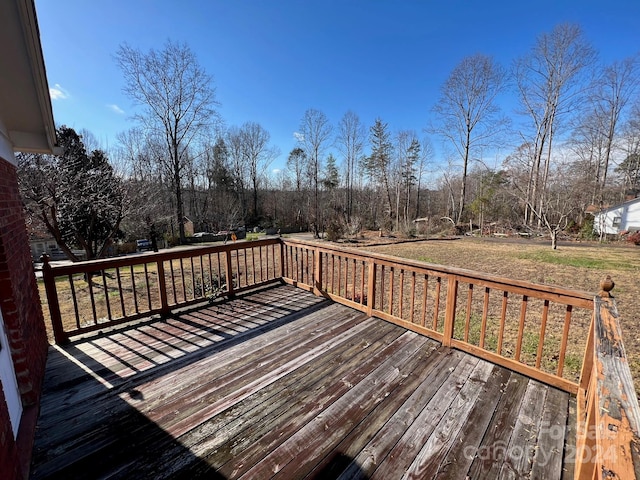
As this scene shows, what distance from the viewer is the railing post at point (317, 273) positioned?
170 inches

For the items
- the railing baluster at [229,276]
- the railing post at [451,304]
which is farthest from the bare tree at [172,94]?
the railing post at [451,304]

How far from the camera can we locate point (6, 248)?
1.99 meters

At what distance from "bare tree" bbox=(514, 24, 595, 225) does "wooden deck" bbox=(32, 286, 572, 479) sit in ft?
56.8

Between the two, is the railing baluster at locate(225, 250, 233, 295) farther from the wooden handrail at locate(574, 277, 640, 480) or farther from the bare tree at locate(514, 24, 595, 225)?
the bare tree at locate(514, 24, 595, 225)

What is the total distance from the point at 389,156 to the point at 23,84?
22958 mm

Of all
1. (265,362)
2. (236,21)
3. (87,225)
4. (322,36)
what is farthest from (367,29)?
(87,225)

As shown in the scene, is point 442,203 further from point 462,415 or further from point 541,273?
point 462,415

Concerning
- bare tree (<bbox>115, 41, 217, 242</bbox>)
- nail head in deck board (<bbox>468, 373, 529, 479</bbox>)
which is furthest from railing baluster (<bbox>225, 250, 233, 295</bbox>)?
bare tree (<bbox>115, 41, 217, 242</bbox>)

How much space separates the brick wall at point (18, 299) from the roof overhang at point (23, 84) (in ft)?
1.44

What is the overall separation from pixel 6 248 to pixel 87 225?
10.7m

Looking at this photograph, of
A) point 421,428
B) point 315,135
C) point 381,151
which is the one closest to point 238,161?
point 315,135

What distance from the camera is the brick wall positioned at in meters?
1.93

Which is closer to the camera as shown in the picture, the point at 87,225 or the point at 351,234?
the point at 87,225

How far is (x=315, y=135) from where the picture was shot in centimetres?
2317
